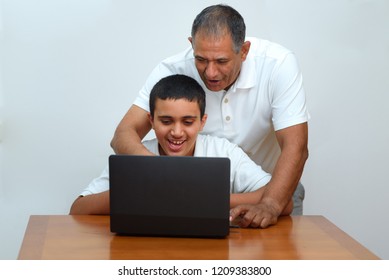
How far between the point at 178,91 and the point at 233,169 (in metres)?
0.29

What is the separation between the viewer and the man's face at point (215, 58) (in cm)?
224

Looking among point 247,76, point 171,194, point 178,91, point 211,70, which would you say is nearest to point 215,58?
point 211,70

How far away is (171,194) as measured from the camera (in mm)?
1699

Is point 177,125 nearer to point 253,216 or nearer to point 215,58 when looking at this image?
point 215,58

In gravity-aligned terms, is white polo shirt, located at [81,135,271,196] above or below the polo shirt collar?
below

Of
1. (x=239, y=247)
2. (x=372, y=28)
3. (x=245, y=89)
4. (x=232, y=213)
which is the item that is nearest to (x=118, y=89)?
(x=245, y=89)

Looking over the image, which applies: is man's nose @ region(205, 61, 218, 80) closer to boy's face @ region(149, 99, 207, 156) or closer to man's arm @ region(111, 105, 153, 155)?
boy's face @ region(149, 99, 207, 156)

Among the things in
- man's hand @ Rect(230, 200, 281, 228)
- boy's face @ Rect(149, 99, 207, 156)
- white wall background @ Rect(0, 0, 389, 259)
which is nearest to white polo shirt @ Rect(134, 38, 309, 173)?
boy's face @ Rect(149, 99, 207, 156)

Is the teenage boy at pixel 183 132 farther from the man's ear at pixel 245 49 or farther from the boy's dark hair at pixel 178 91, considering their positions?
the man's ear at pixel 245 49

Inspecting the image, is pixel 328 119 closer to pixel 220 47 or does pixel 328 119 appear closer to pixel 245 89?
pixel 245 89

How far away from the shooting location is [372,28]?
333 cm

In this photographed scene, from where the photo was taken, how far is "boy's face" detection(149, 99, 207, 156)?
2219 mm

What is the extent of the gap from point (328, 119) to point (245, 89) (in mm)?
947

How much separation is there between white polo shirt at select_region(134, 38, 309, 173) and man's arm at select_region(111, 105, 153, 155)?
4 centimetres
